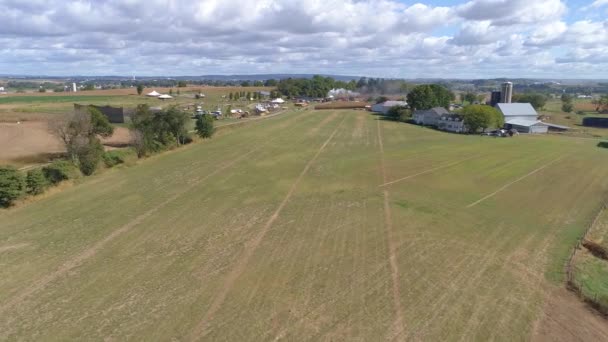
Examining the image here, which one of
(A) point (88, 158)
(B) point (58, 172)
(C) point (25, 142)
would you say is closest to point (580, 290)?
(B) point (58, 172)

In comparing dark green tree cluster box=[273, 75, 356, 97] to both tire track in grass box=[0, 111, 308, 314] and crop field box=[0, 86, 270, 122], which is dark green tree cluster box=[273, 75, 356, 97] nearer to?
crop field box=[0, 86, 270, 122]

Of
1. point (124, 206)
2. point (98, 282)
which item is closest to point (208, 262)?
point (98, 282)

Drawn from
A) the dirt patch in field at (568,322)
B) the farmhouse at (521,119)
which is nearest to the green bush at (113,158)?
the dirt patch in field at (568,322)

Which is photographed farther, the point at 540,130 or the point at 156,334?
the point at 540,130

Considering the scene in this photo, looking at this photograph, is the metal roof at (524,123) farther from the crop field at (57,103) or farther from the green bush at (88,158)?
the green bush at (88,158)

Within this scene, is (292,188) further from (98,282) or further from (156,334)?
(156,334)

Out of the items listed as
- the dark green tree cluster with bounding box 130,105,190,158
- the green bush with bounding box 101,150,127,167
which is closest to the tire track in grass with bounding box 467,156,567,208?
the green bush with bounding box 101,150,127,167
